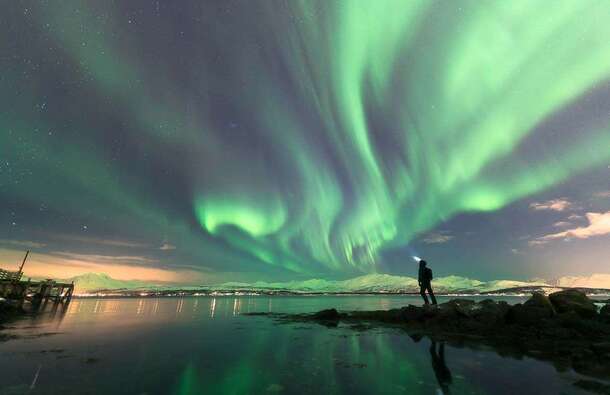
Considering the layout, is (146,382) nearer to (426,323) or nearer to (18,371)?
(18,371)

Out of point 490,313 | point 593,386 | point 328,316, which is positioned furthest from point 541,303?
point 328,316

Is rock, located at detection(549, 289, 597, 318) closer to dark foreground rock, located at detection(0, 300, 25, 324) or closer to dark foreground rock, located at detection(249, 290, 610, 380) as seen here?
dark foreground rock, located at detection(249, 290, 610, 380)

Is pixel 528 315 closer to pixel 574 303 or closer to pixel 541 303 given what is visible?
pixel 541 303

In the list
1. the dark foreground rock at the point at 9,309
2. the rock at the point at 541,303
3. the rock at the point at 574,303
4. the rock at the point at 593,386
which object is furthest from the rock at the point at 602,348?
the dark foreground rock at the point at 9,309

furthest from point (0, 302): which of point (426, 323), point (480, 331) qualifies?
point (480, 331)

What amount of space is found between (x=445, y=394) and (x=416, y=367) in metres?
4.37

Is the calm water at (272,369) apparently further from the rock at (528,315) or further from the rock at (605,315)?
the rock at (605,315)

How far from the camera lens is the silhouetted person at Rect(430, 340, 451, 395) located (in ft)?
38.5

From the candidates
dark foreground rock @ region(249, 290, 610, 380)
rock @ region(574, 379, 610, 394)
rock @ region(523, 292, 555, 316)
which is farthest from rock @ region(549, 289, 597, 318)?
→ rock @ region(574, 379, 610, 394)

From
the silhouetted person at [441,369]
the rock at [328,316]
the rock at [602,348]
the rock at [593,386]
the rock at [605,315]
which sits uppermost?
the rock at [328,316]

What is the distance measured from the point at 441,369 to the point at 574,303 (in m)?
18.8

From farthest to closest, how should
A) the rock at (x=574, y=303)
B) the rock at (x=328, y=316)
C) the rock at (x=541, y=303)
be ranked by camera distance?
the rock at (x=328, y=316)
the rock at (x=541, y=303)
the rock at (x=574, y=303)

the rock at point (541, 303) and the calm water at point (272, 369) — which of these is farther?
the rock at point (541, 303)

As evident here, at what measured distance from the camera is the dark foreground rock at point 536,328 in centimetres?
1596
